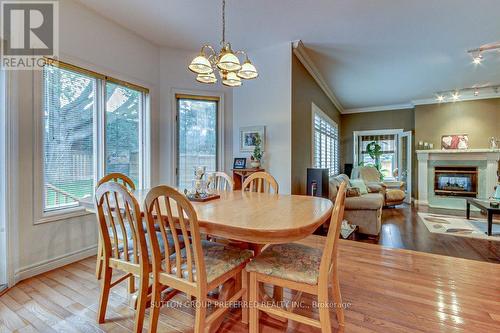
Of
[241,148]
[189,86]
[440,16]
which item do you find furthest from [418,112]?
[189,86]

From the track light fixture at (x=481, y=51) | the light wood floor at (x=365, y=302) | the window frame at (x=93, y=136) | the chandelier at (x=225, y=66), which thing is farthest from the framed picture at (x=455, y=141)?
the window frame at (x=93, y=136)

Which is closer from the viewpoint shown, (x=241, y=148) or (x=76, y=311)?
(x=76, y=311)

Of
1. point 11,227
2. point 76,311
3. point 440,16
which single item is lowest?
point 76,311

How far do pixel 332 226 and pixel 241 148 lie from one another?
2.76 m

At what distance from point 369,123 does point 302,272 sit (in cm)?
705

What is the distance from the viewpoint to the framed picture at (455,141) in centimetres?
581

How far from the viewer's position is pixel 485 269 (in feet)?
8.04

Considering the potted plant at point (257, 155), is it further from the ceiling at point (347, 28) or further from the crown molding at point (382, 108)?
the crown molding at point (382, 108)

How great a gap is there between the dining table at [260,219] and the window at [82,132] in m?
1.01

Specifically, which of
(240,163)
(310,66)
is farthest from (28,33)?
(310,66)

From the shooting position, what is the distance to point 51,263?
96.4 inches

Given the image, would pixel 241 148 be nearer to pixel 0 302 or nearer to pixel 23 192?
pixel 23 192

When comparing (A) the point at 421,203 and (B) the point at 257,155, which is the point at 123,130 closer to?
(B) the point at 257,155

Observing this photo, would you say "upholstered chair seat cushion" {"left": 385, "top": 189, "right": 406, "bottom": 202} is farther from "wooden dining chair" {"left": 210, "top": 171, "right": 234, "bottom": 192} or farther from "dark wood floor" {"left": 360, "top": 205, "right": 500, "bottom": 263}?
"wooden dining chair" {"left": 210, "top": 171, "right": 234, "bottom": 192}
